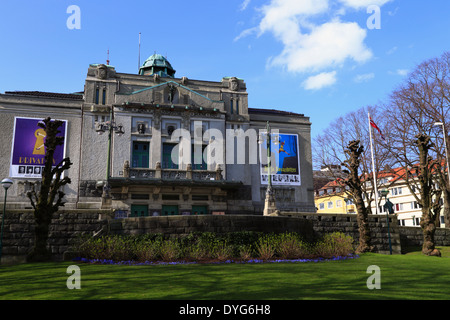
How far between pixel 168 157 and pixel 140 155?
2.45m

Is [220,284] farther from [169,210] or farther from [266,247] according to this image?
[169,210]

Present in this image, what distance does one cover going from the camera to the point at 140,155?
33.9 metres

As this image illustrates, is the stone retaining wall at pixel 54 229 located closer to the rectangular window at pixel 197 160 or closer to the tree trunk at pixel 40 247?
the tree trunk at pixel 40 247

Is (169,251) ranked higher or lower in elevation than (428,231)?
lower

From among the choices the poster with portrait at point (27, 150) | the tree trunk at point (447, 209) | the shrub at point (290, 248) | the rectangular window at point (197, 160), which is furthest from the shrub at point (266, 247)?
the poster with portrait at point (27, 150)

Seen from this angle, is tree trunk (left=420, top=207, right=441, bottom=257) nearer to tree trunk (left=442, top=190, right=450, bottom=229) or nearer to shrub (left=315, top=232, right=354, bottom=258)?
shrub (left=315, top=232, right=354, bottom=258)

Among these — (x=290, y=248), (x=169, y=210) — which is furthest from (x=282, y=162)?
(x=290, y=248)

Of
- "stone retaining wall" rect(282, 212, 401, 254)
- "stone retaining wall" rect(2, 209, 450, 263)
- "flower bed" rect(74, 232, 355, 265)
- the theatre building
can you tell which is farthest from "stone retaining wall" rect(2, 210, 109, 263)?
"stone retaining wall" rect(282, 212, 401, 254)

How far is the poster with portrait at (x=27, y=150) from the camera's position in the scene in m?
31.5

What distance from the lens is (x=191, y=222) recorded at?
18.7 meters

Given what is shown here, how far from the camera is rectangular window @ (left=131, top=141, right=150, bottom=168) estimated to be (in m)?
33.6
